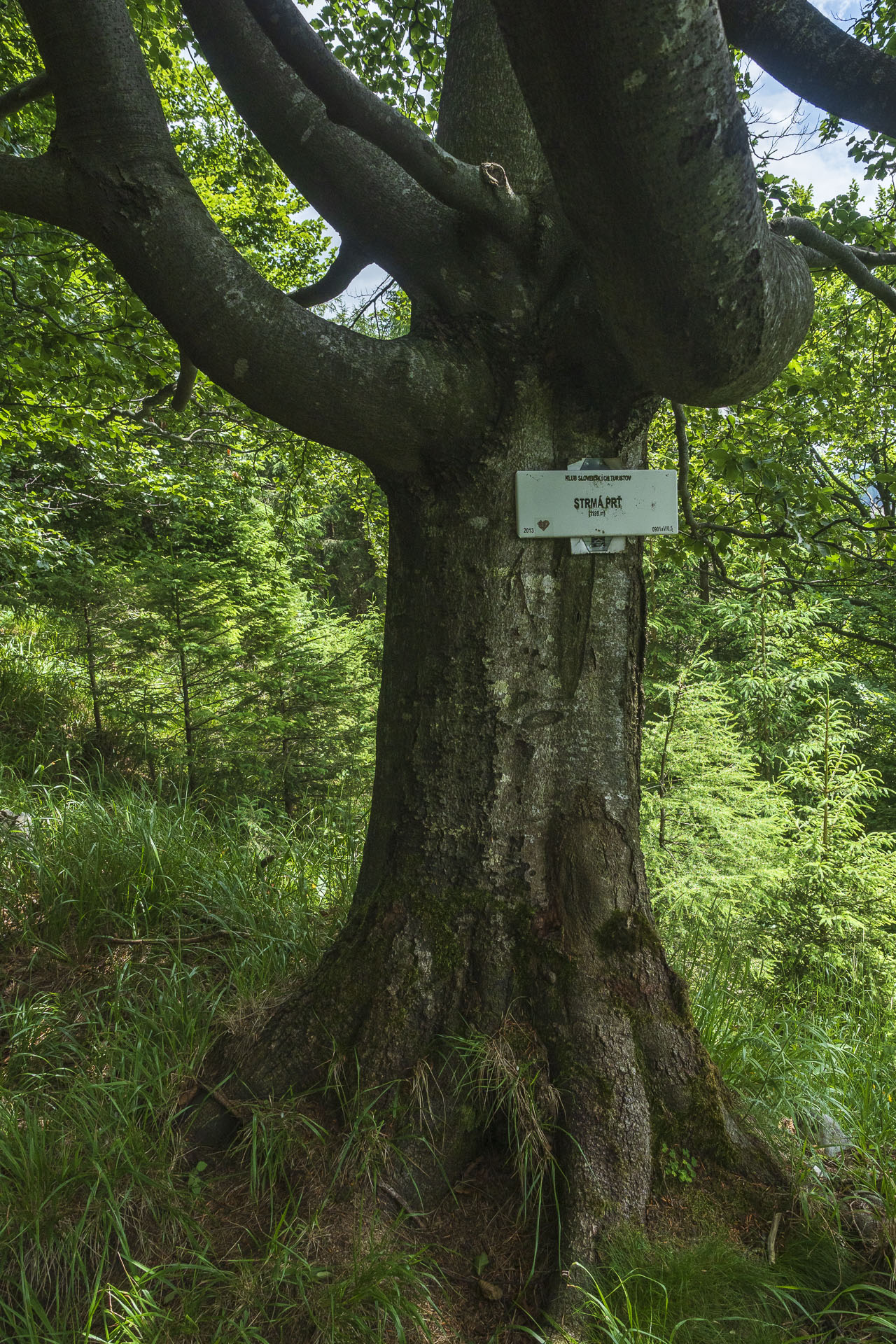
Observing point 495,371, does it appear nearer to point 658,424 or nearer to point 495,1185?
point 495,1185

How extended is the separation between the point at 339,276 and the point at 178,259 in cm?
97

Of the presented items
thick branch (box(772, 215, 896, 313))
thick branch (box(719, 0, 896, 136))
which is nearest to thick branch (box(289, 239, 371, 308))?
thick branch (box(719, 0, 896, 136))

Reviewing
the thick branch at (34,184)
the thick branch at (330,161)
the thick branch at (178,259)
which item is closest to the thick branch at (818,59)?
the thick branch at (330,161)

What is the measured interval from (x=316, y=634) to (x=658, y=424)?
372 cm

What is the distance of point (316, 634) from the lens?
7215mm

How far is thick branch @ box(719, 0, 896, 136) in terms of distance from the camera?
5.01ft

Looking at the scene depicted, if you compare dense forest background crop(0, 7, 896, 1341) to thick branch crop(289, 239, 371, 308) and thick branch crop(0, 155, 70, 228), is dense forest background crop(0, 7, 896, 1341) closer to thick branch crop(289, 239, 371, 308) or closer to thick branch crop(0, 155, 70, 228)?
thick branch crop(289, 239, 371, 308)

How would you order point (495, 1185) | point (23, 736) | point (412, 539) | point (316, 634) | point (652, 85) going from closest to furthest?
point (652, 85) < point (495, 1185) < point (412, 539) < point (23, 736) < point (316, 634)

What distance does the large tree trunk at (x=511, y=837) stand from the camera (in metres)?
1.98

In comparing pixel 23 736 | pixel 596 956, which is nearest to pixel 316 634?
pixel 23 736

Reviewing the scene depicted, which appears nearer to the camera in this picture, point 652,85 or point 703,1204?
point 652,85

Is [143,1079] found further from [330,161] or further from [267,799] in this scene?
[267,799]

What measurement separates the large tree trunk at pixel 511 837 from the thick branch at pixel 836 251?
77 cm

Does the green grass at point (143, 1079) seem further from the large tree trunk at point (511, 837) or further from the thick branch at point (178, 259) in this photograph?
the thick branch at point (178, 259)
